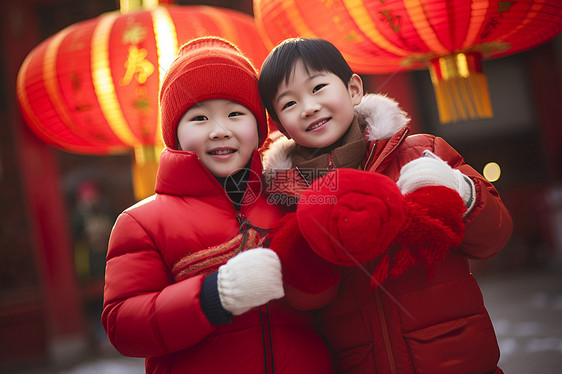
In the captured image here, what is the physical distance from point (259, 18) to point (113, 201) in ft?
12.6

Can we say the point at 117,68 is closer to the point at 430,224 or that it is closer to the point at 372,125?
the point at 372,125

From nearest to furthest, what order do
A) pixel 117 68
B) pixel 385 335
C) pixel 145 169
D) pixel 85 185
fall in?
pixel 385 335
pixel 117 68
pixel 145 169
pixel 85 185

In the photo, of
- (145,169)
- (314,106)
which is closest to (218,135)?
(314,106)

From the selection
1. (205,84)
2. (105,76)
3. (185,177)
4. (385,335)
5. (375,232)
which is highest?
(105,76)

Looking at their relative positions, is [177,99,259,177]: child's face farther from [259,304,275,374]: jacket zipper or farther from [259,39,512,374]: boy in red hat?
[259,304,275,374]: jacket zipper

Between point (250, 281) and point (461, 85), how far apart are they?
43.0 inches

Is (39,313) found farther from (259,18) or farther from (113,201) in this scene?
(259,18)

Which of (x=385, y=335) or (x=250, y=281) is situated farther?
(x=385, y=335)

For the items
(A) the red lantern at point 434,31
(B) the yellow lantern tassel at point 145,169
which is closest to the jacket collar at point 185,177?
(A) the red lantern at point 434,31

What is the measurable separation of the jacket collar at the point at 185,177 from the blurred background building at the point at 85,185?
342 centimetres

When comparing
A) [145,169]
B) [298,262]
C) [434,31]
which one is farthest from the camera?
[145,169]

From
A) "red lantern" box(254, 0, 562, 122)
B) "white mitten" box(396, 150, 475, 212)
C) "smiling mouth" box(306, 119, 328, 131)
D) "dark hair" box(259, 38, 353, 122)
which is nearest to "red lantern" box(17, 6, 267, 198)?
"red lantern" box(254, 0, 562, 122)

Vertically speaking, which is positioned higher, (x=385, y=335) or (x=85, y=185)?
(x=85, y=185)

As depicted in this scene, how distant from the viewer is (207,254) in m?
1.09
